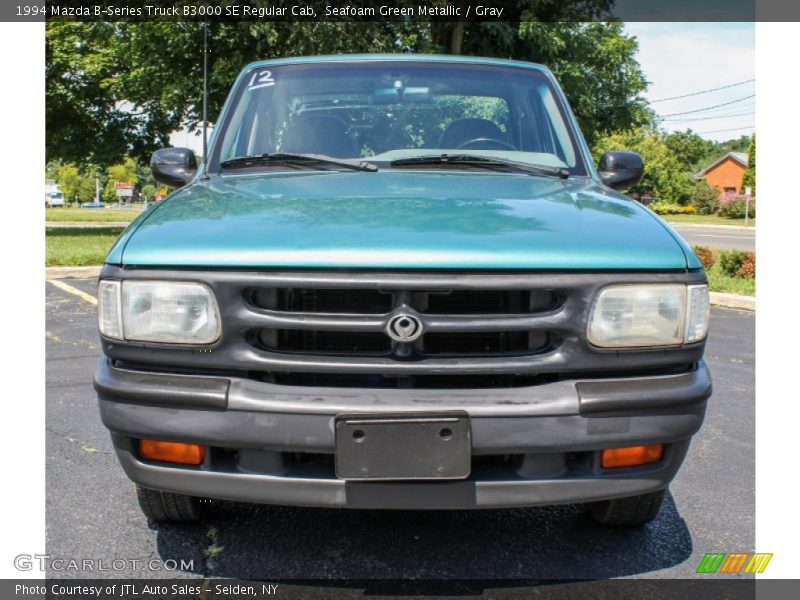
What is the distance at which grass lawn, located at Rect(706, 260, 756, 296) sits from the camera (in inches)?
386

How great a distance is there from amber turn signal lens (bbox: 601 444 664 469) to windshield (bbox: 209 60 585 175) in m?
1.35

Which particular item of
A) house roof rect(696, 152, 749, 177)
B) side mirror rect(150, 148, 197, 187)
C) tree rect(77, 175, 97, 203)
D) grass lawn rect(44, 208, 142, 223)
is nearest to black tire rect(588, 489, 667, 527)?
side mirror rect(150, 148, 197, 187)

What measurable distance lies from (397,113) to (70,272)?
30.8ft

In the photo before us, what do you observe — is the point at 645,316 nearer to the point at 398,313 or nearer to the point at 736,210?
the point at 398,313

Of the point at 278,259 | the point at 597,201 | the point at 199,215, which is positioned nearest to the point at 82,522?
the point at 199,215

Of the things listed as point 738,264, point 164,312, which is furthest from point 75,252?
point 164,312

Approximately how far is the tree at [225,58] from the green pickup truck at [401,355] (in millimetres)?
13267

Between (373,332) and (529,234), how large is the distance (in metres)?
0.53

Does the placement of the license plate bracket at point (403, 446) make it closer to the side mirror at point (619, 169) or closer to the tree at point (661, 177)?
the side mirror at point (619, 169)

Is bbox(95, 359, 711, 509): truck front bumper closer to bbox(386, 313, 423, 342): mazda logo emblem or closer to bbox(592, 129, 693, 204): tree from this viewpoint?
bbox(386, 313, 423, 342): mazda logo emblem

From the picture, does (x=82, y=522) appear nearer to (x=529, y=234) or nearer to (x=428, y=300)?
(x=428, y=300)

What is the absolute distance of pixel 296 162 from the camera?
3135 mm

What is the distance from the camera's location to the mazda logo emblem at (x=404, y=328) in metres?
2.14

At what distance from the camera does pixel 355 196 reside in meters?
2.55
